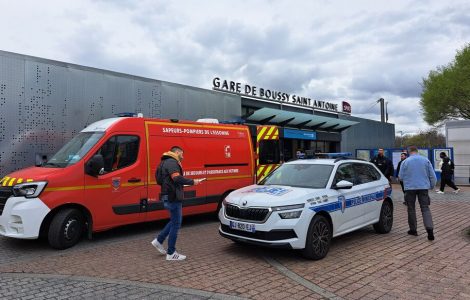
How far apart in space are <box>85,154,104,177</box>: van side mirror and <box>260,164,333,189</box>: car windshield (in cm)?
302

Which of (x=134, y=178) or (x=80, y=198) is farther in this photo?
(x=134, y=178)

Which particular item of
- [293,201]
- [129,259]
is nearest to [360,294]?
[293,201]

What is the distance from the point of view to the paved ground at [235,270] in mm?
4664

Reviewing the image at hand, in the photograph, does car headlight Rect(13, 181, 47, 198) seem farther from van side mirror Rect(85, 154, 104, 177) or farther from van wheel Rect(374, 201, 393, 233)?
van wheel Rect(374, 201, 393, 233)

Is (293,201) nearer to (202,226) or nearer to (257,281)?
(257,281)

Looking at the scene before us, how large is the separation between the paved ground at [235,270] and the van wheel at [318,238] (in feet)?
0.43

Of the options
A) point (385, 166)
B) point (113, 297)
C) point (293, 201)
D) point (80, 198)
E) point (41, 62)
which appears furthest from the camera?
point (385, 166)

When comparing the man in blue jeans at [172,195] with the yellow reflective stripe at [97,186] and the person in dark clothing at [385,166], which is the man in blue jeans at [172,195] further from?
the person in dark clothing at [385,166]

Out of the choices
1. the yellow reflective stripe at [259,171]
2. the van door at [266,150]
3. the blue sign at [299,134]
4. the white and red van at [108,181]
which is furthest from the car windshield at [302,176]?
the blue sign at [299,134]

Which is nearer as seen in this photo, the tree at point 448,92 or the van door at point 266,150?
the van door at point 266,150

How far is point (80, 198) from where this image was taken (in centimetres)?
707

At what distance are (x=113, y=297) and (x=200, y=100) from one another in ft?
39.2

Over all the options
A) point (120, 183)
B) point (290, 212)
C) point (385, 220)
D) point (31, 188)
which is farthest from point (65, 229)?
point (385, 220)

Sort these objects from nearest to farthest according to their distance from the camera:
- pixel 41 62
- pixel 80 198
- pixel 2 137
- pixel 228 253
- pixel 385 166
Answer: pixel 228 253, pixel 80 198, pixel 2 137, pixel 41 62, pixel 385 166
